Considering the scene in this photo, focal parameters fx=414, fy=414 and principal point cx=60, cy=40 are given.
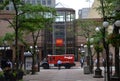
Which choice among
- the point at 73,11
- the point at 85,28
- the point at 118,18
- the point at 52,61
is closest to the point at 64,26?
the point at 73,11

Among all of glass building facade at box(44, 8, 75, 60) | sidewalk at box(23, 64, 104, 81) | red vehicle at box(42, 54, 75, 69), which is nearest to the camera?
sidewalk at box(23, 64, 104, 81)

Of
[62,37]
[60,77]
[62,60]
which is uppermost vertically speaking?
[62,37]

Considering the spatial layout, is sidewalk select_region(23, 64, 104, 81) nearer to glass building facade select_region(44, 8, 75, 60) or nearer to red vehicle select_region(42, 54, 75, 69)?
red vehicle select_region(42, 54, 75, 69)

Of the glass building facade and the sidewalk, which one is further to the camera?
the glass building facade

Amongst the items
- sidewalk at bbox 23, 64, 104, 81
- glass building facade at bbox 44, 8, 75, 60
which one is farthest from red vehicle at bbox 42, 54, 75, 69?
glass building facade at bbox 44, 8, 75, 60

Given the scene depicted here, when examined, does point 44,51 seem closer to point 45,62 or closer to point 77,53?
point 77,53

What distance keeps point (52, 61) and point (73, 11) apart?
36231mm

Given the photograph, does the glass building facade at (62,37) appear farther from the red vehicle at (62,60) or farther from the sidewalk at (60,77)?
the sidewalk at (60,77)

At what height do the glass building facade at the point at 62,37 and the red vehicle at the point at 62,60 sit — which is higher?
the glass building facade at the point at 62,37

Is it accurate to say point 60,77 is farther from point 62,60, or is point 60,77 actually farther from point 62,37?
point 62,37

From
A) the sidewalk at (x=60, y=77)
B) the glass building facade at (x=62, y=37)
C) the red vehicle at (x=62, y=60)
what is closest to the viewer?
the sidewalk at (x=60, y=77)

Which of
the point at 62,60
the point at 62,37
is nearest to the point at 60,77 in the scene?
the point at 62,60

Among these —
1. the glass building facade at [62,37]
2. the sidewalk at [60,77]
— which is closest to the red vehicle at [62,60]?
the sidewalk at [60,77]

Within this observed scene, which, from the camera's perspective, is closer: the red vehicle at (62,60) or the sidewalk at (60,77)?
the sidewalk at (60,77)
